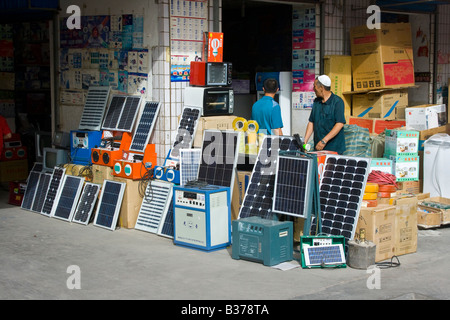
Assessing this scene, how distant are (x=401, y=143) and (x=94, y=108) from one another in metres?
4.85

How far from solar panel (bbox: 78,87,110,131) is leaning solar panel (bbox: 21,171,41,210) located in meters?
1.10

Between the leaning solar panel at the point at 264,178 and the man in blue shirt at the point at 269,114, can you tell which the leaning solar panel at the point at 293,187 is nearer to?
the leaning solar panel at the point at 264,178

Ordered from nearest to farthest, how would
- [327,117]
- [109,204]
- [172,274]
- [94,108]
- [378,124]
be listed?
1. [172,274]
2. [327,117]
3. [109,204]
4. [94,108]
5. [378,124]

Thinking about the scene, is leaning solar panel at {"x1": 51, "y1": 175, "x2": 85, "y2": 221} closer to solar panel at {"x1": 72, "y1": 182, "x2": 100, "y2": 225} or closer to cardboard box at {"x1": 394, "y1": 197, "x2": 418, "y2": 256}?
solar panel at {"x1": 72, "y1": 182, "x2": 100, "y2": 225}

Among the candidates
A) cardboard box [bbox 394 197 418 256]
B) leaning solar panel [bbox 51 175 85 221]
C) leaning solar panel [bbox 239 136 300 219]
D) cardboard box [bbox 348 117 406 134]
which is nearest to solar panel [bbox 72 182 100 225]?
leaning solar panel [bbox 51 175 85 221]

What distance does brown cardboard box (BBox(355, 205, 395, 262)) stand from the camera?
23.0 feet

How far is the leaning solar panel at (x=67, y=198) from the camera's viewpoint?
9.33 metres

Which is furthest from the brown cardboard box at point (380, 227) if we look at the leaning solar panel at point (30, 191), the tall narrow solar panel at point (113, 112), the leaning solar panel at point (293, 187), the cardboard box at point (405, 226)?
the leaning solar panel at point (30, 191)

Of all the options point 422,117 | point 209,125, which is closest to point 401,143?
point 422,117

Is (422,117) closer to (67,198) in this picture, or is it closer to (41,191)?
(67,198)

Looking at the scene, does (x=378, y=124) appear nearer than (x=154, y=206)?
No

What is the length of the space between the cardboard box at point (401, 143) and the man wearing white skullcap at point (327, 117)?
1428 millimetres

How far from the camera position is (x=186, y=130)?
887 cm
